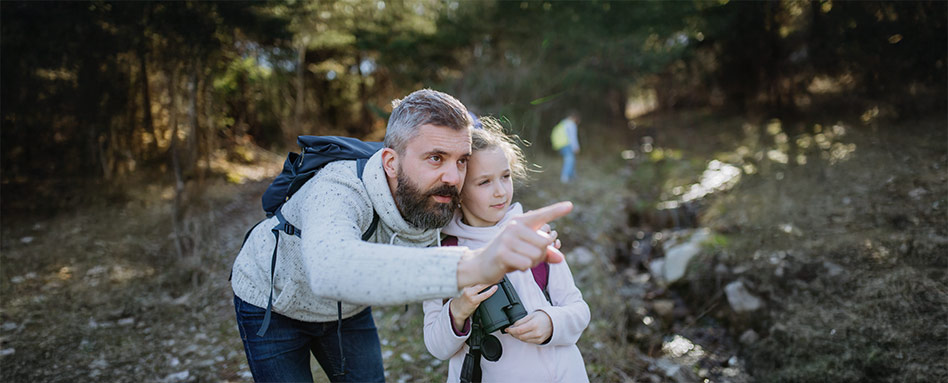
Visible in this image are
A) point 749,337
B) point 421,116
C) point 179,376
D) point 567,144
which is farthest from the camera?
point 567,144

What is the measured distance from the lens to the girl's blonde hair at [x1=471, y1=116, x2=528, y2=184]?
76.9 inches

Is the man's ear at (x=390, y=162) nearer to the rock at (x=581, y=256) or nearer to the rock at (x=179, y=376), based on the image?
the rock at (x=179, y=376)

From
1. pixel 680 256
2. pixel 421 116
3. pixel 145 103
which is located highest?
pixel 145 103

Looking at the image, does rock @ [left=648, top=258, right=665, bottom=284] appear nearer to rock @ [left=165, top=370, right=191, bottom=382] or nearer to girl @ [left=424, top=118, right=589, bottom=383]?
girl @ [left=424, top=118, right=589, bottom=383]

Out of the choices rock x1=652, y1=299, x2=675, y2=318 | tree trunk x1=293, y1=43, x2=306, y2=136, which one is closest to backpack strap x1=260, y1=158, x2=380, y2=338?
rock x1=652, y1=299, x2=675, y2=318

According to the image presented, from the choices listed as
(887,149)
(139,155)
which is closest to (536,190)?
(887,149)

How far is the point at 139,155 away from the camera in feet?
25.0

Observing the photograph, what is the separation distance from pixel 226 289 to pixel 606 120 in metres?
14.5

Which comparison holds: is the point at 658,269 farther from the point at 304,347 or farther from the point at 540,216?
the point at 540,216

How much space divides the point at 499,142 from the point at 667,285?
16.8 ft

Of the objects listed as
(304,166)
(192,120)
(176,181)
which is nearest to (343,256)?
(304,166)

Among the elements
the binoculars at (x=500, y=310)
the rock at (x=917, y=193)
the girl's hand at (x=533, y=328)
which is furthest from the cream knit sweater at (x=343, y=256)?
the rock at (x=917, y=193)

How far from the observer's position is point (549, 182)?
11039 millimetres

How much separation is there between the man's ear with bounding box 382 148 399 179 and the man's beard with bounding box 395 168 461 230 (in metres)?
0.03
